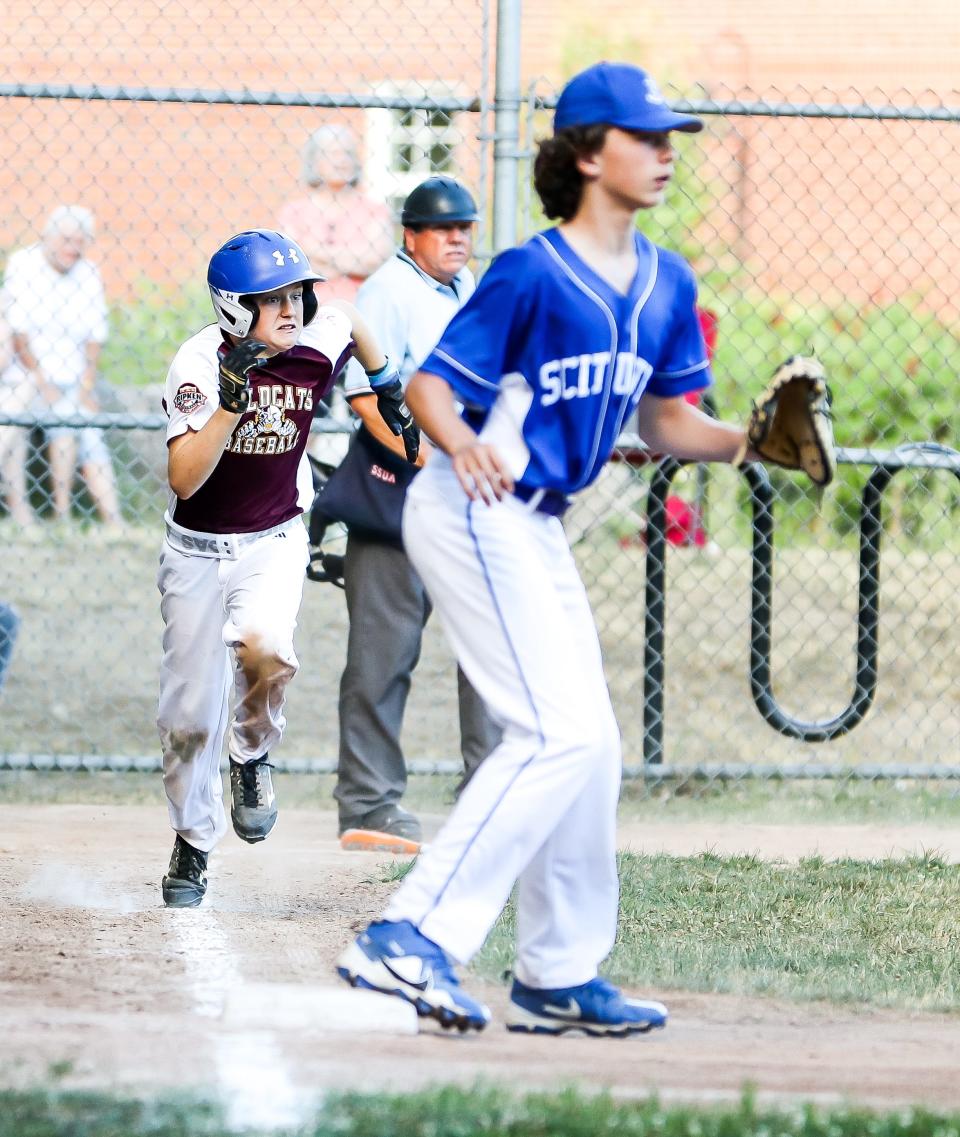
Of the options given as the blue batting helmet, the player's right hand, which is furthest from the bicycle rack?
the player's right hand

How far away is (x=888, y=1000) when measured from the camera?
14.1 ft

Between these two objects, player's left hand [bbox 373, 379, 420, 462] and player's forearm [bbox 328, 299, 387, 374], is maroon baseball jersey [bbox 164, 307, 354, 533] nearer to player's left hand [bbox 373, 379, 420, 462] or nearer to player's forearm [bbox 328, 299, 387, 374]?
player's forearm [bbox 328, 299, 387, 374]

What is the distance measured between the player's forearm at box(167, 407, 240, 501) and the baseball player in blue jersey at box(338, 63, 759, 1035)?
0.95 metres

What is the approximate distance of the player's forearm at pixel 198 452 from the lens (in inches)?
184

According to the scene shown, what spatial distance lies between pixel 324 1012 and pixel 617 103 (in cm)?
194

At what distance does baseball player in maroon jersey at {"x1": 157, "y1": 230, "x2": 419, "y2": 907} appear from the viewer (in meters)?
4.88

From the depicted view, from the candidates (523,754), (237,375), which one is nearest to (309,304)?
(237,375)

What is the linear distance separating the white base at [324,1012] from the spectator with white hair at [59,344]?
560 centimetres

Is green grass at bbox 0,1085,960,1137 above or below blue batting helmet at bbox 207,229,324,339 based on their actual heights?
below

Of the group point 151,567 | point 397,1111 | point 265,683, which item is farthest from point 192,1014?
point 151,567

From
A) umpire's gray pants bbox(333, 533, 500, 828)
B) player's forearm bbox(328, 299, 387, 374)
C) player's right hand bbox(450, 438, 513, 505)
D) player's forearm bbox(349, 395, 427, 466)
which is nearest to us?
player's right hand bbox(450, 438, 513, 505)

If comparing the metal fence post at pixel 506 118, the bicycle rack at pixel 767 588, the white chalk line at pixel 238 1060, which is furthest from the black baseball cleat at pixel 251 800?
the metal fence post at pixel 506 118

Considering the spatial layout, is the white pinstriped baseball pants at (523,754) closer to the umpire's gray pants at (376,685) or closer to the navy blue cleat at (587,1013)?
the navy blue cleat at (587,1013)

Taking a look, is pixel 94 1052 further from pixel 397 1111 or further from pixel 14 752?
pixel 14 752
